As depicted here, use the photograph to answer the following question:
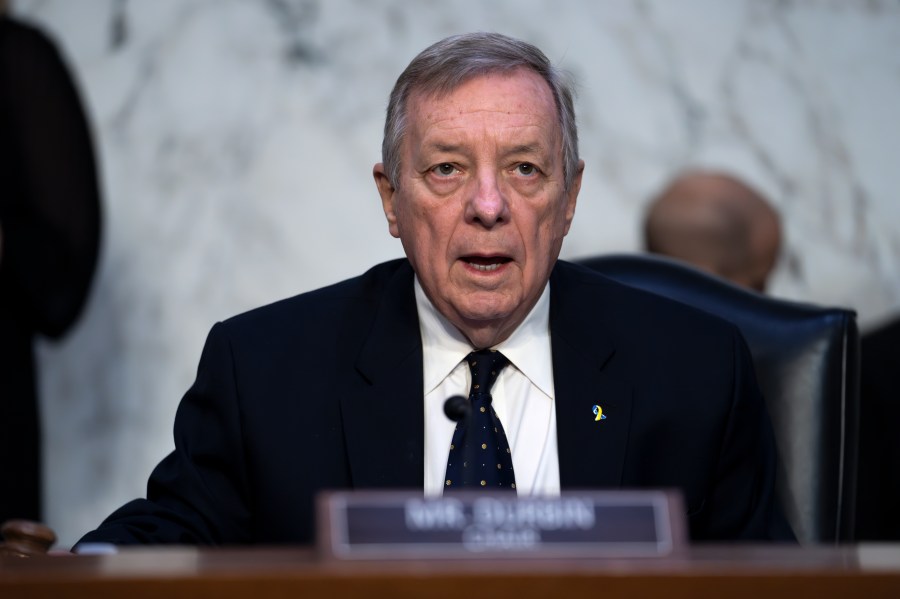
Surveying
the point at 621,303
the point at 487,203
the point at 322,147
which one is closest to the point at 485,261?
the point at 487,203

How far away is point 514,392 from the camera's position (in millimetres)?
2004

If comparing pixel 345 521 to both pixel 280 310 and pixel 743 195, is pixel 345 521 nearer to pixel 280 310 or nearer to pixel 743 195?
pixel 280 310

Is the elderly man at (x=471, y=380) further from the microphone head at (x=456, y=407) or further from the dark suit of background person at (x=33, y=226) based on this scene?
the dark suit of background person at (x=33, y=226)

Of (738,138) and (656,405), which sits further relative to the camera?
(738,138)

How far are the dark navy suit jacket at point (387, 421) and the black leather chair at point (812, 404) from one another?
0.08 meters

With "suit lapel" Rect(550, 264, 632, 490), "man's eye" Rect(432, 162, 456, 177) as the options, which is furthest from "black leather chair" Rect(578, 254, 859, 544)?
"man's eye" Rect(432, 162, 456, 177)

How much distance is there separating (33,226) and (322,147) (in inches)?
32.9

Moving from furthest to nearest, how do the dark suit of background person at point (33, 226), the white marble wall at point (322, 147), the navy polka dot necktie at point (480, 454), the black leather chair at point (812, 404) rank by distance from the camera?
the white marble wall at point (322, 147)
the dark suit of background person at point (33, 226)
the black leather chair at point (812, 404)
the navy polka dot necktie at point (480, 454)

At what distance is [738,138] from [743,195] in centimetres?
33

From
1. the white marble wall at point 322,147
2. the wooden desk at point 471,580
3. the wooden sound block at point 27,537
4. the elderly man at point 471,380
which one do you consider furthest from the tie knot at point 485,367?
the white marble wall at point 322,147

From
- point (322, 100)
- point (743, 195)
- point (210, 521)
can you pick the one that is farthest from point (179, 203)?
point (210, 521)

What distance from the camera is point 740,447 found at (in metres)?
2.01

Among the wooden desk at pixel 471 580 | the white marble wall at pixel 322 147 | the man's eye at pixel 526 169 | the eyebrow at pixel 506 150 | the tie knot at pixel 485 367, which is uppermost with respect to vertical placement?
the white marble wall at pixel 322 147

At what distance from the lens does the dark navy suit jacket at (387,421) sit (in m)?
1.90
